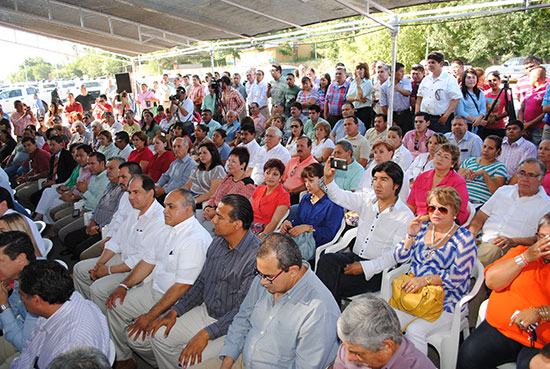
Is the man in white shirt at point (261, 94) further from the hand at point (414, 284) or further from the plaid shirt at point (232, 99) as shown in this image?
the hand at point (414, 284)

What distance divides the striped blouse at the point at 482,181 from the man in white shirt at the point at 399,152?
807mm

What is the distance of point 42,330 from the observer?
1.96m

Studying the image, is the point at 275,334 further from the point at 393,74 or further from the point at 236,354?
the point at 393,74

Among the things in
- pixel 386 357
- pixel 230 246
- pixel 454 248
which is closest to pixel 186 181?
pixel 230 246

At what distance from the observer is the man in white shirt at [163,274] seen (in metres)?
2.61

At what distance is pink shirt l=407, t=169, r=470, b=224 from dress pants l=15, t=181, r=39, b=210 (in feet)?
18.7

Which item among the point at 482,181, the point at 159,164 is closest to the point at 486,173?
the point at 482,181

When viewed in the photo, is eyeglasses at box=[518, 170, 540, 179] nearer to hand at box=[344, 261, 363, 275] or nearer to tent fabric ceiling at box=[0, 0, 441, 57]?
hand at box=[344, 261, 363, 275]

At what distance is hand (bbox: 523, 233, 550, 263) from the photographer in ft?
6.28

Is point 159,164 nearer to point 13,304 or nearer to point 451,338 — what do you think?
point 13,304

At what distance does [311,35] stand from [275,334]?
689cm

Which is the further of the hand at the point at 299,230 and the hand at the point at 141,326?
the hand at the point at 299,230

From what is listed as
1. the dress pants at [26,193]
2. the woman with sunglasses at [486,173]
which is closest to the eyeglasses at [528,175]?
the woman with sunglasses at [486,173]

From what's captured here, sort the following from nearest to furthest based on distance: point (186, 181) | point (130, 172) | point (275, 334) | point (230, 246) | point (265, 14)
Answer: point (275, 334) < point (230, 246) < point (130, 172) < point (186, 181) < point (265, 14)
